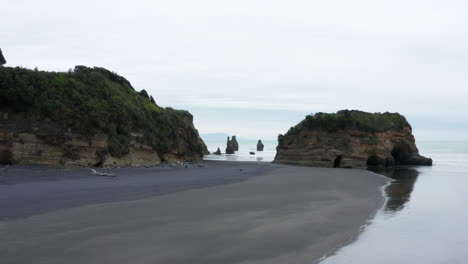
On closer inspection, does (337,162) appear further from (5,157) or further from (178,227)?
(178,227)

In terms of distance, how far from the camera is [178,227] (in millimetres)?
9508

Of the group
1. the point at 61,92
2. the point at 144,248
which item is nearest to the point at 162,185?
the point at 144,248

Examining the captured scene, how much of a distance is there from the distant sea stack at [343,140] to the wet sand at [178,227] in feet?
96.2

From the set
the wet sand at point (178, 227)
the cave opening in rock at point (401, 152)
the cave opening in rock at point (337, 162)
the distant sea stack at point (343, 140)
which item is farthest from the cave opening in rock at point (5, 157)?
the cave opening in rock at point (401, 152)

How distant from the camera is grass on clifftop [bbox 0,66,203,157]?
23.8 metres

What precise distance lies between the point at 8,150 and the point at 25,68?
6672mm

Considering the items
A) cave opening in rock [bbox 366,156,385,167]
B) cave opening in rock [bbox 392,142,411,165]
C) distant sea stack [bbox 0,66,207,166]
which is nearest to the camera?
distant sea stack [bbox 0,66,207,166]

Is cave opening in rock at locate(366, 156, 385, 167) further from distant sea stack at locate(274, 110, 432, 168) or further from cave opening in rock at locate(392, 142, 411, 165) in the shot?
cave opening in rock at locate(392, 142, 411, 165)

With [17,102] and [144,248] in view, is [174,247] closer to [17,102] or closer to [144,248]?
[144,248]

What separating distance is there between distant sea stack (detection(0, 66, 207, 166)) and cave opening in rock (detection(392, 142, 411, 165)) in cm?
3424

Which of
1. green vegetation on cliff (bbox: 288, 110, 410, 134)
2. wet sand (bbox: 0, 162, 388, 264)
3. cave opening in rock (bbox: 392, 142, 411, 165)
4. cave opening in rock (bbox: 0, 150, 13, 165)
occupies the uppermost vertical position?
green vegetation on cliff (bbox: 288, 110, 410, 134)

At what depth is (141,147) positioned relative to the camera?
31859mm

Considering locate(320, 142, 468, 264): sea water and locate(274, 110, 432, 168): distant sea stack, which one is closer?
locate(320, 142, 468, 264): sea water

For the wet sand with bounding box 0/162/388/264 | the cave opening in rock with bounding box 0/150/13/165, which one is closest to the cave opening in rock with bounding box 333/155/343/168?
the wet sand with bounding box 0/162/388/264
